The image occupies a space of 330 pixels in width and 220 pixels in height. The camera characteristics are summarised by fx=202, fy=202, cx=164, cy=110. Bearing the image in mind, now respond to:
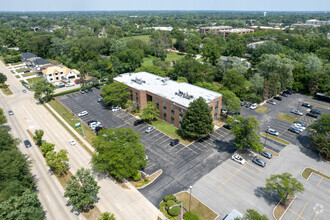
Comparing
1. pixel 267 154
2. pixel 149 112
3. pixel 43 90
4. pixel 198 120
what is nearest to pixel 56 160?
pixel 149 112

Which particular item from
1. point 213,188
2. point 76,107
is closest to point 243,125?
point 213,188

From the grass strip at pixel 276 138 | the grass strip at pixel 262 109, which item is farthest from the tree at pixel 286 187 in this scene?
the grass strip at pixel 262 109

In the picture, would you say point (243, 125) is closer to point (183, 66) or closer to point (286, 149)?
point (286, 149)

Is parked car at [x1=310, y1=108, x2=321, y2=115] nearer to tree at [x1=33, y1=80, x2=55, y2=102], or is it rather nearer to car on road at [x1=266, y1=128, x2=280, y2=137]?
car on road at [x1=266, y1=128, x2=280, y2=137]

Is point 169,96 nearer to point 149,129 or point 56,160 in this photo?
point 149,129

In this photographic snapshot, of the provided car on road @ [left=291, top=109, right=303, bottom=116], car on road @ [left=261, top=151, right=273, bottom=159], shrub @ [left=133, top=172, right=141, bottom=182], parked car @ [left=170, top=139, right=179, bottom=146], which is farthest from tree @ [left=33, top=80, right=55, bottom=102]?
car on road @ [left=291, top=109, right=303, bottom=116]

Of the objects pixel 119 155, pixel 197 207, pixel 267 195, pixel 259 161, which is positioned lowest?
pixel 267 195
